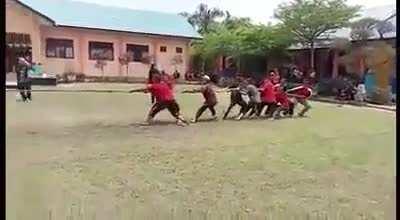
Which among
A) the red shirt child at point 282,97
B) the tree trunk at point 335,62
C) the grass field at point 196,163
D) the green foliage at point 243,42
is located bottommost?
the grass field at point 196,163

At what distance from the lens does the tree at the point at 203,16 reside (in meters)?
1.26

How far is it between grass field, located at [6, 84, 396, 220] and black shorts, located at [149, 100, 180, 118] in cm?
2

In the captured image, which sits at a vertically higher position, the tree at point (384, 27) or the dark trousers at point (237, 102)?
the tree at point (384, 27)

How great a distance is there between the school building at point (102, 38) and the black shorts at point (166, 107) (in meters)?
0.08

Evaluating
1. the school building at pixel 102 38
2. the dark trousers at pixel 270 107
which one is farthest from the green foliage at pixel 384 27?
the school building at pixel 102 38

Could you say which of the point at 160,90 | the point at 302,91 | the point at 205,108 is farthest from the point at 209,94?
the point at 302,91

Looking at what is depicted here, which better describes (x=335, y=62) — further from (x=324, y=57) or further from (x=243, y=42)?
(x=243, y=42)

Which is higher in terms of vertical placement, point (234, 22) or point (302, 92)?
point (234, 22)

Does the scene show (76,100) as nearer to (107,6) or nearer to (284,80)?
(107,6)

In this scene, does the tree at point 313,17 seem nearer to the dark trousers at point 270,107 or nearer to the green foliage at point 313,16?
the green foliage at point 313,16

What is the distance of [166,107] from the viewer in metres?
1.35

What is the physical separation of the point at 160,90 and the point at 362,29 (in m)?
0.55

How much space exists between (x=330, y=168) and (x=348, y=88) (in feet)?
0.74

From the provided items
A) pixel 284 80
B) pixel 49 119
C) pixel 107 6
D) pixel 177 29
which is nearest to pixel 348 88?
pixel 284 80
